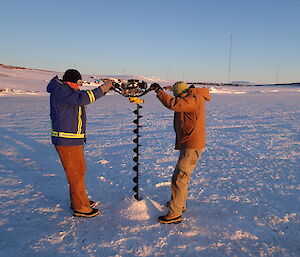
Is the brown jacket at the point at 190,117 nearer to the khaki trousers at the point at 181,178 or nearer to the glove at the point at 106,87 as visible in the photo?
the khaki trousers at the point at 181,178

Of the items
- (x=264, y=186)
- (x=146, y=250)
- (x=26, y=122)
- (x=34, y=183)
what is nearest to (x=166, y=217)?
A: (x=146, y=250)

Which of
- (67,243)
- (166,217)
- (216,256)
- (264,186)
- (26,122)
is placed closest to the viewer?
(216,256)

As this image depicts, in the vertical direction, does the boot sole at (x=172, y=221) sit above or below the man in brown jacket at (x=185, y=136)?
below

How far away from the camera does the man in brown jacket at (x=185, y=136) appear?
310cm

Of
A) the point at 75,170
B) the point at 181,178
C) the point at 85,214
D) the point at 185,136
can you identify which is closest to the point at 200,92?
the point at 185,136

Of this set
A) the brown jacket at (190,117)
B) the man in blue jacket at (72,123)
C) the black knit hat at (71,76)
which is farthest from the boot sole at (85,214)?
the black knit hat at (71,76)

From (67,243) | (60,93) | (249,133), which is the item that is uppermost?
(60,93)

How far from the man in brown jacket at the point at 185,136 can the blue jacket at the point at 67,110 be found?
0.91 m

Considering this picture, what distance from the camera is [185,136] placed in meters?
3.21

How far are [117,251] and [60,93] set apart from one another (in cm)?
196

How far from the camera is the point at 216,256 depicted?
106 inches

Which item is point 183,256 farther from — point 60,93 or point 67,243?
point 60,93

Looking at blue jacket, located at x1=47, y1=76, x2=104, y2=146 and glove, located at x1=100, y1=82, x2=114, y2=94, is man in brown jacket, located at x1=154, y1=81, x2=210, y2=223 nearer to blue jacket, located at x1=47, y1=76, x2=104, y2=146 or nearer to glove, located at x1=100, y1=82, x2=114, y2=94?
glove, located at x1=100, y1=82, x2=114, y2=94

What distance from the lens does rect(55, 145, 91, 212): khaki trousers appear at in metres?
3.27
